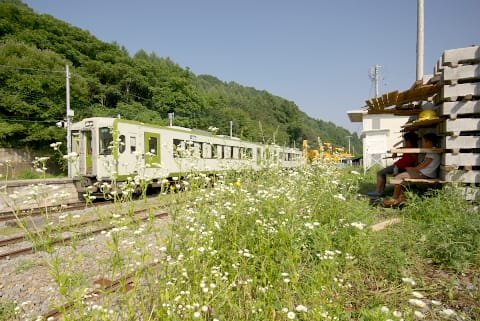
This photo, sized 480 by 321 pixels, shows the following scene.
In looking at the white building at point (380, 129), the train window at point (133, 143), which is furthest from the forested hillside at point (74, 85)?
the white building at point (380, 129)

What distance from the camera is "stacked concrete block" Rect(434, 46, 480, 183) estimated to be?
4680 millimetres

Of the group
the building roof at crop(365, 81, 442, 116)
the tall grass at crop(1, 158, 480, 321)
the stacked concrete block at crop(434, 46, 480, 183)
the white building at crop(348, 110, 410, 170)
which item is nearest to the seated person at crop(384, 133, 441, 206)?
the stacked concrete block at crop(434, 46, 480, 183)

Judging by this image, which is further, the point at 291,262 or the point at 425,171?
the point at 425,171

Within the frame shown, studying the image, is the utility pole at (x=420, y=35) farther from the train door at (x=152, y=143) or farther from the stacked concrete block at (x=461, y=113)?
the train door at (x=152, y=143)

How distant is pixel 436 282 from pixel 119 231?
10.2ft

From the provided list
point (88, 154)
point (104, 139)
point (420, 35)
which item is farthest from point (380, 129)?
point (88, 154)

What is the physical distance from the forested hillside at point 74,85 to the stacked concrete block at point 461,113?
3.17 m

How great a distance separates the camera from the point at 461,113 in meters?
4.77

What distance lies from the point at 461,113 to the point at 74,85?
2842cm

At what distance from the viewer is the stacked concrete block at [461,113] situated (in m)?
4.68

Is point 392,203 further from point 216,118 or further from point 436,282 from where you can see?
point 216,118

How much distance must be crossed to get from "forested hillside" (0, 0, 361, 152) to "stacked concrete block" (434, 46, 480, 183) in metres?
3.17

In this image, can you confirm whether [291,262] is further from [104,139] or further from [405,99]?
[104,139]

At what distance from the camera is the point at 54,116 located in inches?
893
